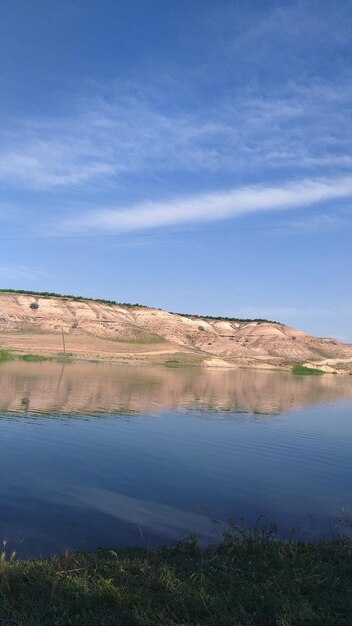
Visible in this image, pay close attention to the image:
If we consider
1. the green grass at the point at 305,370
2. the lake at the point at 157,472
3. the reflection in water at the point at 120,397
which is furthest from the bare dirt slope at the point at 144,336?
the lake at the point at 157,472

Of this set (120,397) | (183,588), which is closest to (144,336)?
(120,397)

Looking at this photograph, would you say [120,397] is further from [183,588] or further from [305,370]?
[305,370]

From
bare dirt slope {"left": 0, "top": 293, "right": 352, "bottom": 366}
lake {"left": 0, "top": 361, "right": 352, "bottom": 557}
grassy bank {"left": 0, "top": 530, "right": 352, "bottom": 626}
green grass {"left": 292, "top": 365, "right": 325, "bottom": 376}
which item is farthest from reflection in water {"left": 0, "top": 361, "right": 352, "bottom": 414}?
green grass {"left": 292, "top": 365, "right": 325, "bottom": 376}

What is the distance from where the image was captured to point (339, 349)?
622 ft

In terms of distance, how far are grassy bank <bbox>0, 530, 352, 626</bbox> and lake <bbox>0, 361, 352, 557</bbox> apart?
1908 millimetres

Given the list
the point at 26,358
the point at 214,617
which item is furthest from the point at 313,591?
the point at 26,358

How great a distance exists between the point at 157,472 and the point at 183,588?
35.9ft

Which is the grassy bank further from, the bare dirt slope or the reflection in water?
the bare dirt slope

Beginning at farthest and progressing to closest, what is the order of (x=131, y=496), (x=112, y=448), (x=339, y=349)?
1. (x=339, y=349)
2. (x=112, y=448)
3. (x=131, y=496)

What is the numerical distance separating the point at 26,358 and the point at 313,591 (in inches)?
3433

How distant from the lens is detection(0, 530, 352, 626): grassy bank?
25.3 feet

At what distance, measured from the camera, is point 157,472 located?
19.6 meters

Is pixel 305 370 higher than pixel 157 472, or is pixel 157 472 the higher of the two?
pixel 305 370

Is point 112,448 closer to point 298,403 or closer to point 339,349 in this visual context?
point 298,403
